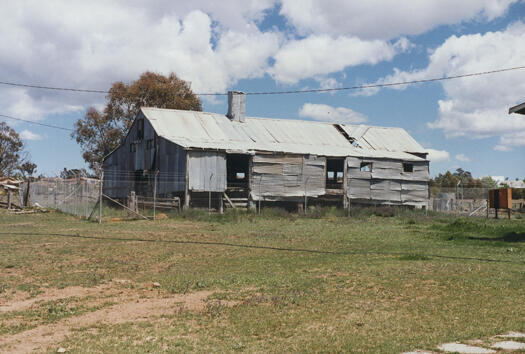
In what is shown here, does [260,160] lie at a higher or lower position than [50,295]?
higher

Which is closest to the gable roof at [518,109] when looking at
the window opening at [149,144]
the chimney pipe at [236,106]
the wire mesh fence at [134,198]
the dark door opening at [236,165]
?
the wire mesh fence at [134,198]

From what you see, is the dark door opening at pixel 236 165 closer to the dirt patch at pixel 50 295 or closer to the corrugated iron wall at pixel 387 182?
the corrugated iron wall at pixel 387 182

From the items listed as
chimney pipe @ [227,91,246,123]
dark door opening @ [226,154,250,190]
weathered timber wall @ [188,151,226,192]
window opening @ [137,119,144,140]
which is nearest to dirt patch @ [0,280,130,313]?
weathered timber wall @ [188,151,226,192]

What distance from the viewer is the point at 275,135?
41.1 m

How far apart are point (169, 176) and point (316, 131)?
1403 centimetres

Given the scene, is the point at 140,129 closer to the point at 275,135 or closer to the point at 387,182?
the point at 275,135

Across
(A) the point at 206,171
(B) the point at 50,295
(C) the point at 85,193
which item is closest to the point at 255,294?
(B) the point at 50,295

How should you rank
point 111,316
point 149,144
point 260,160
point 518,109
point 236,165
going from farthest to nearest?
Answer: point 236,165 < point 149,144 < point 260,160 < point 518,109 < point 111,316

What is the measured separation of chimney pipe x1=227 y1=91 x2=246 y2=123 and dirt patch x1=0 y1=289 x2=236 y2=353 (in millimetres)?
32084

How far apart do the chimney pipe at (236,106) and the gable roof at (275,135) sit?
49cm

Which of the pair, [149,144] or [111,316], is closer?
[111,316]

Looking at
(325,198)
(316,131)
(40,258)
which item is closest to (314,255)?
(40,258)

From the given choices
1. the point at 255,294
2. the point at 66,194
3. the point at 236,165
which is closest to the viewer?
the point at 255,294

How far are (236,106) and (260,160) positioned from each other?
667 centimetres
